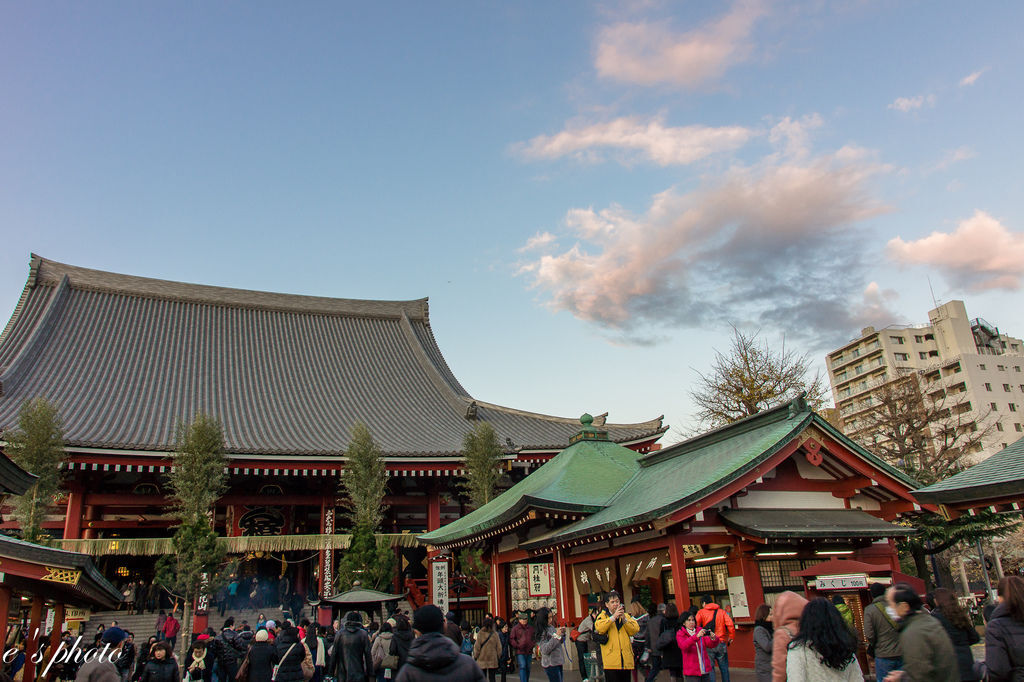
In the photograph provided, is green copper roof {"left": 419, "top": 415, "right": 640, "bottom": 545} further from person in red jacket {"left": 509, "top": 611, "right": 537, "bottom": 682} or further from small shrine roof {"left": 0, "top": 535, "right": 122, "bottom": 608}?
small shrine roof {"left": 0, "top": 535, "right": 122, "bottom": 608}

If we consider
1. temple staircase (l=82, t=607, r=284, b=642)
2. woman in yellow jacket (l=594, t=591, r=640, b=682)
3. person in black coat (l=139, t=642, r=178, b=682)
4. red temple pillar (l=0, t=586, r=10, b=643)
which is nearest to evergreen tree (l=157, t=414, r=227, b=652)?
temple staircase (l=82, t=607, r=284, b=642)

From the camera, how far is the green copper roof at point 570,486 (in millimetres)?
15234

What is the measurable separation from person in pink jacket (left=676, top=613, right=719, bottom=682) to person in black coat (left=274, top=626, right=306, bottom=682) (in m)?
5.08

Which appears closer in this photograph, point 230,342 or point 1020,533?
point 230,342

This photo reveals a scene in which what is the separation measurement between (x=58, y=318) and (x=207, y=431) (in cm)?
1464

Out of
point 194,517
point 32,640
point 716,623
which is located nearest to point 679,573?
point 716,623

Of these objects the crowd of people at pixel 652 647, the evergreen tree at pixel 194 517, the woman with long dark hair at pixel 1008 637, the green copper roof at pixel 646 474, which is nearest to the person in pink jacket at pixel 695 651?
the crowd of people at pixel 652 647

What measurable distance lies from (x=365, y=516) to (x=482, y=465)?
4154 mm

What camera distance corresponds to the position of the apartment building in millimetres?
64188

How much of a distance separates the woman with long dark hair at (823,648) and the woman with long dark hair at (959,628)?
2252 millimetres

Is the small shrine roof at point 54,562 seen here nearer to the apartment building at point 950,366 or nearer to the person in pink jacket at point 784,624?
the person in pink jacket at point 784,624

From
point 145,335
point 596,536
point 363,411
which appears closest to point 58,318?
point 145,335

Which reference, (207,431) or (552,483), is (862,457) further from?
(207,431)

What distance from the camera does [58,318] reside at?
31.5m
